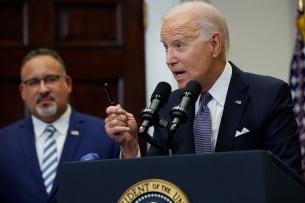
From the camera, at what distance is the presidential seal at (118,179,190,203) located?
1.75 m

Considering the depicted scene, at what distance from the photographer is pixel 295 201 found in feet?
6.17

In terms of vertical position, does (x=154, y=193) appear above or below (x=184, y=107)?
below

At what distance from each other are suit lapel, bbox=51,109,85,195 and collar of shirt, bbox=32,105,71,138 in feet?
0.16

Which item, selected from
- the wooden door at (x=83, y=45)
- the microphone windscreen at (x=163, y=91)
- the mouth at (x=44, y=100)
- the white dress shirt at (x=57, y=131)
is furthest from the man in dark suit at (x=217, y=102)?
the wooden door at (x=83, y=45)

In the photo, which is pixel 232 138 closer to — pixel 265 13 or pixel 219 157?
pixel 219 157

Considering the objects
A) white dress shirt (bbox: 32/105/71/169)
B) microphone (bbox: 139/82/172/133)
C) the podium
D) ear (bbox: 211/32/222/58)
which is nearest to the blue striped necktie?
ear (bbox: 211/32/222/58)

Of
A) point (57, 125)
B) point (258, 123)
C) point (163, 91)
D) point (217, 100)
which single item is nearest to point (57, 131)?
point (57, 125)

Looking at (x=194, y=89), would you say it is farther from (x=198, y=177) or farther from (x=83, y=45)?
(x=83, y=45)

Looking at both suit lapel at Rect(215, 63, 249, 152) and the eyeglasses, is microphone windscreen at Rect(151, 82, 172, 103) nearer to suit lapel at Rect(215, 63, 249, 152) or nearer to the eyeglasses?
suit lapel at Rect(215, 63, 249, 152)

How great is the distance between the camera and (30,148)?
3.92m

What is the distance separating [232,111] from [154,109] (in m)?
0.64

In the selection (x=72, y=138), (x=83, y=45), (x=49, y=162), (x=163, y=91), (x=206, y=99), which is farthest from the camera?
(x=83, y=45)

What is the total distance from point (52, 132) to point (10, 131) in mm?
284

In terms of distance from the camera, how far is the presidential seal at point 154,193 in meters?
1.75
